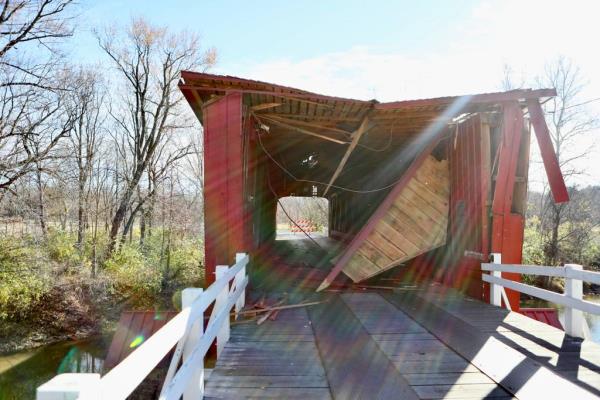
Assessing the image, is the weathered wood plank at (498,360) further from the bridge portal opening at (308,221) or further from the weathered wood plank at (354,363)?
the bridge portal opening at (308,221)

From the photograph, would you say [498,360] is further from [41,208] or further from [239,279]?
[41,208]

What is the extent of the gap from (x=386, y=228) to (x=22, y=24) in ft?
43.8

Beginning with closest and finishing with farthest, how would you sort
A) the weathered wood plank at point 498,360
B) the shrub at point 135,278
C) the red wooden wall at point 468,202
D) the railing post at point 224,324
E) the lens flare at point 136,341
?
the weathered wood plank at point 498,360 < the railing post at point 224,324 < the lens flare at point 136,341 < the red wooden wall at point 468,202 < the shrub at point 135,278

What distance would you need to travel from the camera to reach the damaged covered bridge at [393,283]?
2.88 m

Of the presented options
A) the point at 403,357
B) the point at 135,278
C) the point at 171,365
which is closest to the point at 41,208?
the point at 135,278

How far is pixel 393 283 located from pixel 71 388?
Result: 271 inches

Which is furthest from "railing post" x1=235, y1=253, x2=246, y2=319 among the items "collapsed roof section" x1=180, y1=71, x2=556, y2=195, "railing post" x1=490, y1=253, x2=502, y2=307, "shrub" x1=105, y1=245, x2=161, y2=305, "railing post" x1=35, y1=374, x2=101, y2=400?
"shrub" x1=105, y1=245, x2=161, y2=305

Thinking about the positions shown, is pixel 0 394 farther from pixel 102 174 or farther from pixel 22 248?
pixel 102 174

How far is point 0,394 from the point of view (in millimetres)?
9164

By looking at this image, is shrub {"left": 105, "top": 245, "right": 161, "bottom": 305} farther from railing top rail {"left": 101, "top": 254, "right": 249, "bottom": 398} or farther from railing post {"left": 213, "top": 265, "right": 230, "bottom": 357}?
railing top rail {"left": 101, "top": 254, "right": 249, "bottom": 398}

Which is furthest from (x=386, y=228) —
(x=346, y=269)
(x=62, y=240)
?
(x=62, y=240)

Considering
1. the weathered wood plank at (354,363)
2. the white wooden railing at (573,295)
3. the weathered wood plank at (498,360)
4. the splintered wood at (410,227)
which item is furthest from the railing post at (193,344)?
the splintered wood at (410,227)

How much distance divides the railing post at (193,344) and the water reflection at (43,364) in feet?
30.9

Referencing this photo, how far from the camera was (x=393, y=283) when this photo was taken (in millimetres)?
Answer: 7402
